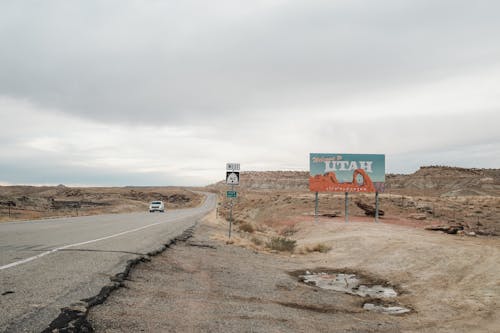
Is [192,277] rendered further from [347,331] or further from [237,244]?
[237,244]

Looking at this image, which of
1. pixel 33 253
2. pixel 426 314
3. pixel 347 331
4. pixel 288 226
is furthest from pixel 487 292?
pixel 288 226

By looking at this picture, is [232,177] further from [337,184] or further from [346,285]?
[337,184]

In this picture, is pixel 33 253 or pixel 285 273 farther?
pixel 285 273

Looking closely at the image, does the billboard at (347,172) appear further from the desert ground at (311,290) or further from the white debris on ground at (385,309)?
the white debris on ground at (385,309)

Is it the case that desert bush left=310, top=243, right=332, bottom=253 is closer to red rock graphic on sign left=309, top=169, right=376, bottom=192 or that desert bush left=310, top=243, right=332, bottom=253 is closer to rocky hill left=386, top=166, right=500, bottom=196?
red rock graphic on sign left=309, top=169, right=376, bottom=192

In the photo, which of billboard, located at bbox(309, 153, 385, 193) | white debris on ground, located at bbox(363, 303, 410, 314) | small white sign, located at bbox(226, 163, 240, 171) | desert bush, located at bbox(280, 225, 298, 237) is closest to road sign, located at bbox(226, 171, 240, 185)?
small white sign, located at bbox(226, 163, 240, 171)

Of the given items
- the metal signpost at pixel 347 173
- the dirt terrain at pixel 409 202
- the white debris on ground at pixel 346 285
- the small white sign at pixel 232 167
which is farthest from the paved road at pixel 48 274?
the metal signpost at pixel 347 173

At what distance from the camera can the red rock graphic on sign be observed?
102ft

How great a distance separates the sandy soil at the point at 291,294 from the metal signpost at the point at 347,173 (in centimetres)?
1703

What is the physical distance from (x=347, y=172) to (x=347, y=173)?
8 centimetres

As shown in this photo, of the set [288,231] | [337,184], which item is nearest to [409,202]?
[337,184]

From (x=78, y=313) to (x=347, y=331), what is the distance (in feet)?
12.0

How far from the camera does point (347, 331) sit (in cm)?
601

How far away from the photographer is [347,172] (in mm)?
31562
